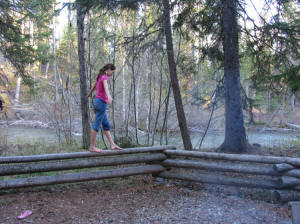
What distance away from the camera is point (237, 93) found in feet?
26.4

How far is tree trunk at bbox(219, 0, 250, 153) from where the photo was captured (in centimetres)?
795

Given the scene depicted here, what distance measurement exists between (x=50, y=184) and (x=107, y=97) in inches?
78.5

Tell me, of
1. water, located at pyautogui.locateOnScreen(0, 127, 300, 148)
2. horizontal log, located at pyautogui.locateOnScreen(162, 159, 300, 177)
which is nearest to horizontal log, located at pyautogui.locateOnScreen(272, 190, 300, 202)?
horizontal log, located at pyautogui.locateOnScreen(162, 159, 300, 177)

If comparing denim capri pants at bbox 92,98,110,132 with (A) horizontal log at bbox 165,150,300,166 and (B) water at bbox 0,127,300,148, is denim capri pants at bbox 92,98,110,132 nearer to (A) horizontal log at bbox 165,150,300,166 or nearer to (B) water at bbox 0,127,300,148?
(A) horizontal log at bbox 165,150,300,166

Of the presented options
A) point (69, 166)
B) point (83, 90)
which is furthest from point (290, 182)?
point (83, 90)

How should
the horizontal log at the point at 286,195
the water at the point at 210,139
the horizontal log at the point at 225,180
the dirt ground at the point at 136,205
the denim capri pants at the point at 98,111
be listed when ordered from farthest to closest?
the water at the point at 210,139 → the denim capri pants at the point at 98,111 → the horizontal log at the point at 225,180 → the horizontal log at the point at 286,195 → the dirt ground at the point at 136,205

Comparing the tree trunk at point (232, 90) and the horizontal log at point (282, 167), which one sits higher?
the tree trunk at point (232, 90)

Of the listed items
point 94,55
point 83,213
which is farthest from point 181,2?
point 83,213

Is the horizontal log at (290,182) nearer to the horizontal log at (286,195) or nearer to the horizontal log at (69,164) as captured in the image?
the horizontal log at (286,195)

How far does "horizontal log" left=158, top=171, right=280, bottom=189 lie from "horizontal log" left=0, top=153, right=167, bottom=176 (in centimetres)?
52

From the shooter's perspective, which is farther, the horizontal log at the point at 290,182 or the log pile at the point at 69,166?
the log pile at the point at 69,166

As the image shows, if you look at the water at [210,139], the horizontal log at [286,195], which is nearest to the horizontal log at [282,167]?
the horizontal log at [286,195]

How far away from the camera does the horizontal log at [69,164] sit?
4879 mm

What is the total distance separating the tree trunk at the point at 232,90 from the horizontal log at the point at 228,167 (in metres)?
2.39
